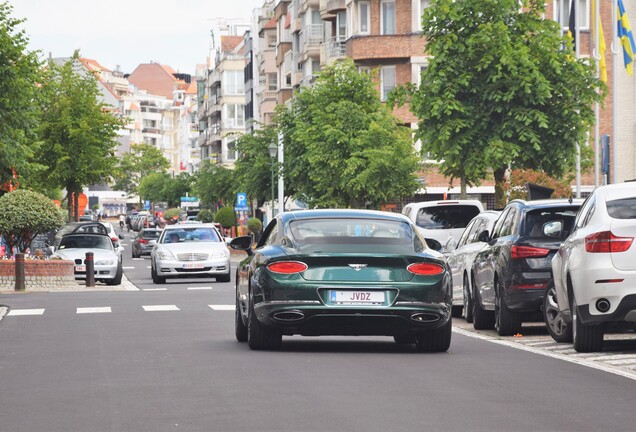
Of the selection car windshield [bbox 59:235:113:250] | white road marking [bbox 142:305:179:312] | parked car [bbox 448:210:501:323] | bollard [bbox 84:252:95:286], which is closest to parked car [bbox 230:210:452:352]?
parked car [bbox 448:210:501:323]

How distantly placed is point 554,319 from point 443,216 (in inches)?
508

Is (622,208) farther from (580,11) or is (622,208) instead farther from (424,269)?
(580,11)

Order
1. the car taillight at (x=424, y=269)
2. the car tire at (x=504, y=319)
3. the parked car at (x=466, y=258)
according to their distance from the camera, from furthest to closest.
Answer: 1. the parked car at (x=466, y=258)
2. the car tire at (x=504, y=319)
3. the car taillight at (x=424, y=269)

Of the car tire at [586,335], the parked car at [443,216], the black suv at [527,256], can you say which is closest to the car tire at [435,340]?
the car tire at [586,335]

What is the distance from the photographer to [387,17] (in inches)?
3068

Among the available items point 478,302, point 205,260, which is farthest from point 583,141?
point 478,302

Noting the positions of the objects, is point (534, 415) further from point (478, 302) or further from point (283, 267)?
point (478, 302)

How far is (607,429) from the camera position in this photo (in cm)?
969

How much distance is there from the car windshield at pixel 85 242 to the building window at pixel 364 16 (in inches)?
1445

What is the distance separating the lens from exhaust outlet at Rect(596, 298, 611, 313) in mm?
15320

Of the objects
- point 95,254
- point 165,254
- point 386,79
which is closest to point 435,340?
point 165,254

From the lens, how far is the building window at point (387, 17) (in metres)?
77.8

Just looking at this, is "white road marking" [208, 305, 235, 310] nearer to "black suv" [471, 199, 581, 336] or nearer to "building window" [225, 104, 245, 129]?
"black suv" [471, 199, 581, 336]

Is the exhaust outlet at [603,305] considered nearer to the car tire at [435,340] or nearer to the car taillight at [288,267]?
the car tire at [435,340]
